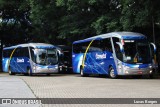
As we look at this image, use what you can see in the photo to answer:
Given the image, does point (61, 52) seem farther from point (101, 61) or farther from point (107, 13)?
point (101, 61)

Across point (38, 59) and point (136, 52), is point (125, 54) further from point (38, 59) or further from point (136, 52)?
point (38, 59)

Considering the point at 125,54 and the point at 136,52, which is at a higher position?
the point at 136,52

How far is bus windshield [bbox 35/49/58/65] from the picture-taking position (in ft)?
112

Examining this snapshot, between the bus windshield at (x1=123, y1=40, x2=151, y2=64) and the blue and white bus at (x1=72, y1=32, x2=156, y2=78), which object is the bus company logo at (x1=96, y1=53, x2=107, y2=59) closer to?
the blue and white bus at (x1=72, y1=32, x2=156, y2=78)

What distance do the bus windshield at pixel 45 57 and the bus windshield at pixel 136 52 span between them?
960 cm

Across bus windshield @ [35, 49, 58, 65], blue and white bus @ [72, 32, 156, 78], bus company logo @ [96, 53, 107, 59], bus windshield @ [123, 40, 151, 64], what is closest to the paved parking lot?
blue and white bus @ [72, 32, 156, 78]

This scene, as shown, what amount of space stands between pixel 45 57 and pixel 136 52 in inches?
406

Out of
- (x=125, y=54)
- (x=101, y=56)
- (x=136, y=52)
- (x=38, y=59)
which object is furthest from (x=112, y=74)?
(x=38, y=59)

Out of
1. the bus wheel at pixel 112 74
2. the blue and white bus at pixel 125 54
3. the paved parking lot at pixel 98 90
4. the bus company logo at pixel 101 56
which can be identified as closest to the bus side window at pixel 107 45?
the blue and white bus at pixel 125 54

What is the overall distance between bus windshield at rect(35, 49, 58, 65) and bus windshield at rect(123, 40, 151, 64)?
960 centimetres

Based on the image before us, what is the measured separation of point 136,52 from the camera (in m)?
26.4

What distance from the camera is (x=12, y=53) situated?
40219mm

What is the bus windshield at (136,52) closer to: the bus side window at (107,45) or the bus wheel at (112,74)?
the bus side window at (107,45)

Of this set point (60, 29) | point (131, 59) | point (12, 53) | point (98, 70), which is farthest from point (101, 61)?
point (12, 53)
